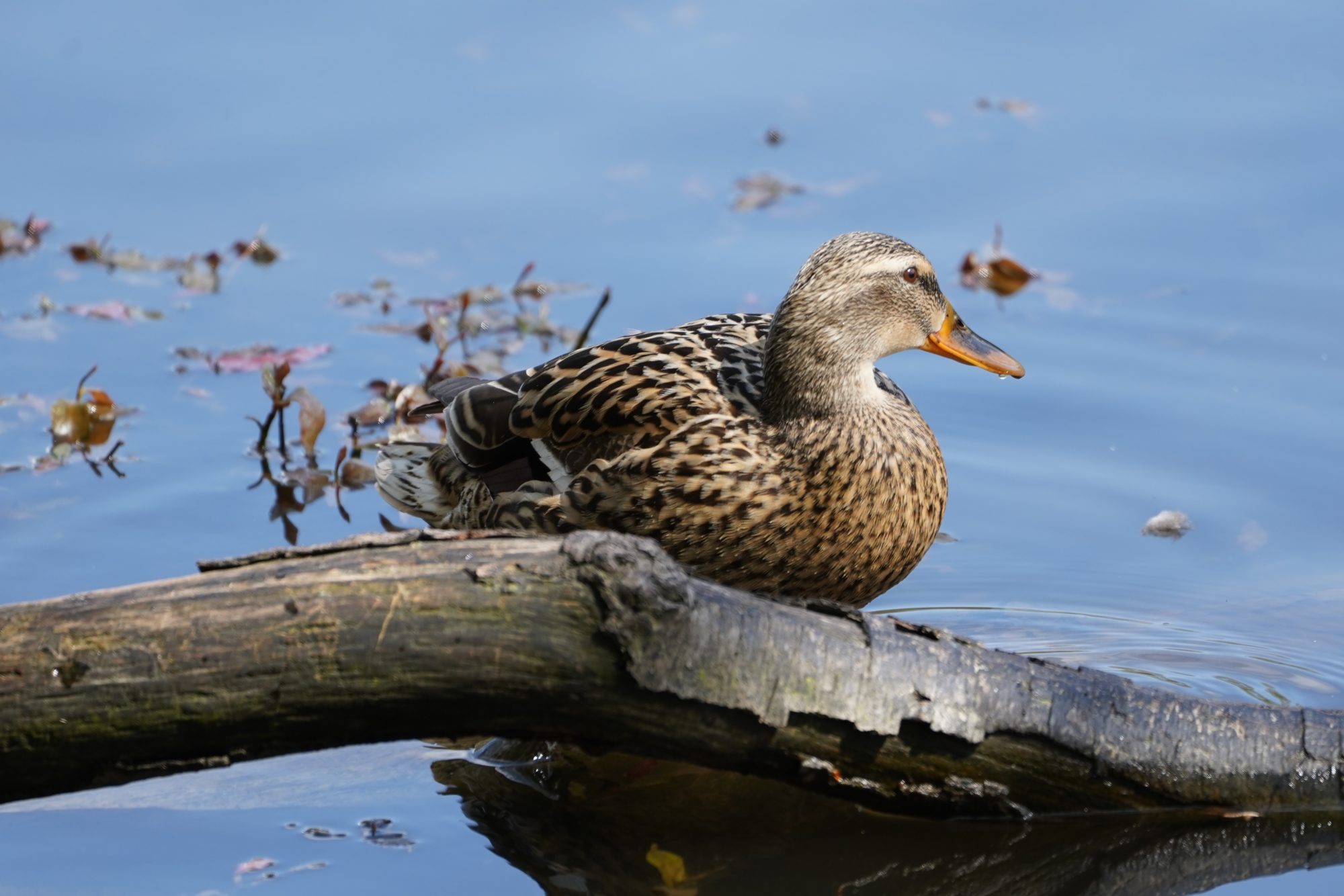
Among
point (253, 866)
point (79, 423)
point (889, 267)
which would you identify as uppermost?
point (889, 267)

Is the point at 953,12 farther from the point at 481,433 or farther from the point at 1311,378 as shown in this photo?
the point at 481,433

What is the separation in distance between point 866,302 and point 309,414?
2754 mm

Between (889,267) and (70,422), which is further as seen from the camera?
(70,422)

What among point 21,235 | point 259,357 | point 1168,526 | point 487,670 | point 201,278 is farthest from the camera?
point 21,235

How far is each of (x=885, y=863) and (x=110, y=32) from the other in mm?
7727

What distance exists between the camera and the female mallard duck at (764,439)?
5.22m

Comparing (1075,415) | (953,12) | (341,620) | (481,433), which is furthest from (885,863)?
(953,12)

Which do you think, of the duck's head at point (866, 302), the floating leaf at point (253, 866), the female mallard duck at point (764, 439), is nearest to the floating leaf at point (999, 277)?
the female mallard duck at point (764, 439)

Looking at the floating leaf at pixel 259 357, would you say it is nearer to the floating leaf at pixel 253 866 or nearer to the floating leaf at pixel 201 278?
the floating leaf at pixel 201 278

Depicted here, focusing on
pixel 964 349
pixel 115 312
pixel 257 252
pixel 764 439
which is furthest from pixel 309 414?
pixel 964 349

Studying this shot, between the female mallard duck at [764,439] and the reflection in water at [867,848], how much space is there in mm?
778

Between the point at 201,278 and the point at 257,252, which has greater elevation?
the point at 257,252

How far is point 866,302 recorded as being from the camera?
5.50 metres

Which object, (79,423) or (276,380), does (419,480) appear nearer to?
(276,380)
